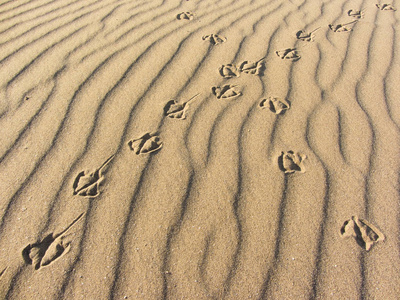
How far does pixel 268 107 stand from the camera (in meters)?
1.98

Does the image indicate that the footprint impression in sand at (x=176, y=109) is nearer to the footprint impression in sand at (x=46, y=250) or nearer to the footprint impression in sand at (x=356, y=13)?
the footprint impression in sand at (x=46, y=250)

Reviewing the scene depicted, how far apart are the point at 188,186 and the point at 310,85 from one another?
1.21 metres

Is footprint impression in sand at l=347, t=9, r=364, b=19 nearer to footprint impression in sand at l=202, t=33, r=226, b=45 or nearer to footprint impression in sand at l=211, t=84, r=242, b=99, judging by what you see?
footprint impression in sand at l=202, t=33, r=226, b=45

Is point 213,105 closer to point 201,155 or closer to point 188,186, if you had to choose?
point 201,155

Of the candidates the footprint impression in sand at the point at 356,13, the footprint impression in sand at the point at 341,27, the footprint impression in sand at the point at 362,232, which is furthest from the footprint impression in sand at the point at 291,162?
the footprint impression in sand at the point at 356,13

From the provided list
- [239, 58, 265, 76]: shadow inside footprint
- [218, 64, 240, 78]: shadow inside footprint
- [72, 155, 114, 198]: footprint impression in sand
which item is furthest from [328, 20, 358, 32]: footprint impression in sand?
[72, 155, 114, 198]: footprint impression in sand

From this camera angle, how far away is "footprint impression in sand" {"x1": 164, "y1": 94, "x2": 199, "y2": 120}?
6.24ft

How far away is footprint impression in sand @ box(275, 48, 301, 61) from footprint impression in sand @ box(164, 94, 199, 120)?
0.93 metres

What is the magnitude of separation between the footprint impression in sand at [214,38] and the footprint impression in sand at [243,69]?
351 millimetres

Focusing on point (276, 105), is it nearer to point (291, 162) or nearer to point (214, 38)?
point (291, 162)

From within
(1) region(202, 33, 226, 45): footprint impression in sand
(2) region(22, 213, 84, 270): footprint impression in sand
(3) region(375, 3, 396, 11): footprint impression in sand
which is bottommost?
(3) region(375, 3, 396, 11): footprint impression in sand

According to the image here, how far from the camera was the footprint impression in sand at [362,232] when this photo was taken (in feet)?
4.44

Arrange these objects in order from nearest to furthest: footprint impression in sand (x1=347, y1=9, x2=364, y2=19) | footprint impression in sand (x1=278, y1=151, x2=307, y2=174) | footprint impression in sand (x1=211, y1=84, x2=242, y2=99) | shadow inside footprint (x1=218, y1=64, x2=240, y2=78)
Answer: footprint impression in sand (x1=278, y1=151, x2=307, y2=174)
footprint impression in sand (x1=211, y1=84, x2=242, y2=99)
shadow inside footprint (x1=218, y1=64, x2=240, y2=78)
footprint impression in sand (x1=347, y1=9, x2=364, y2=19)

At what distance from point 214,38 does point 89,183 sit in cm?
167
